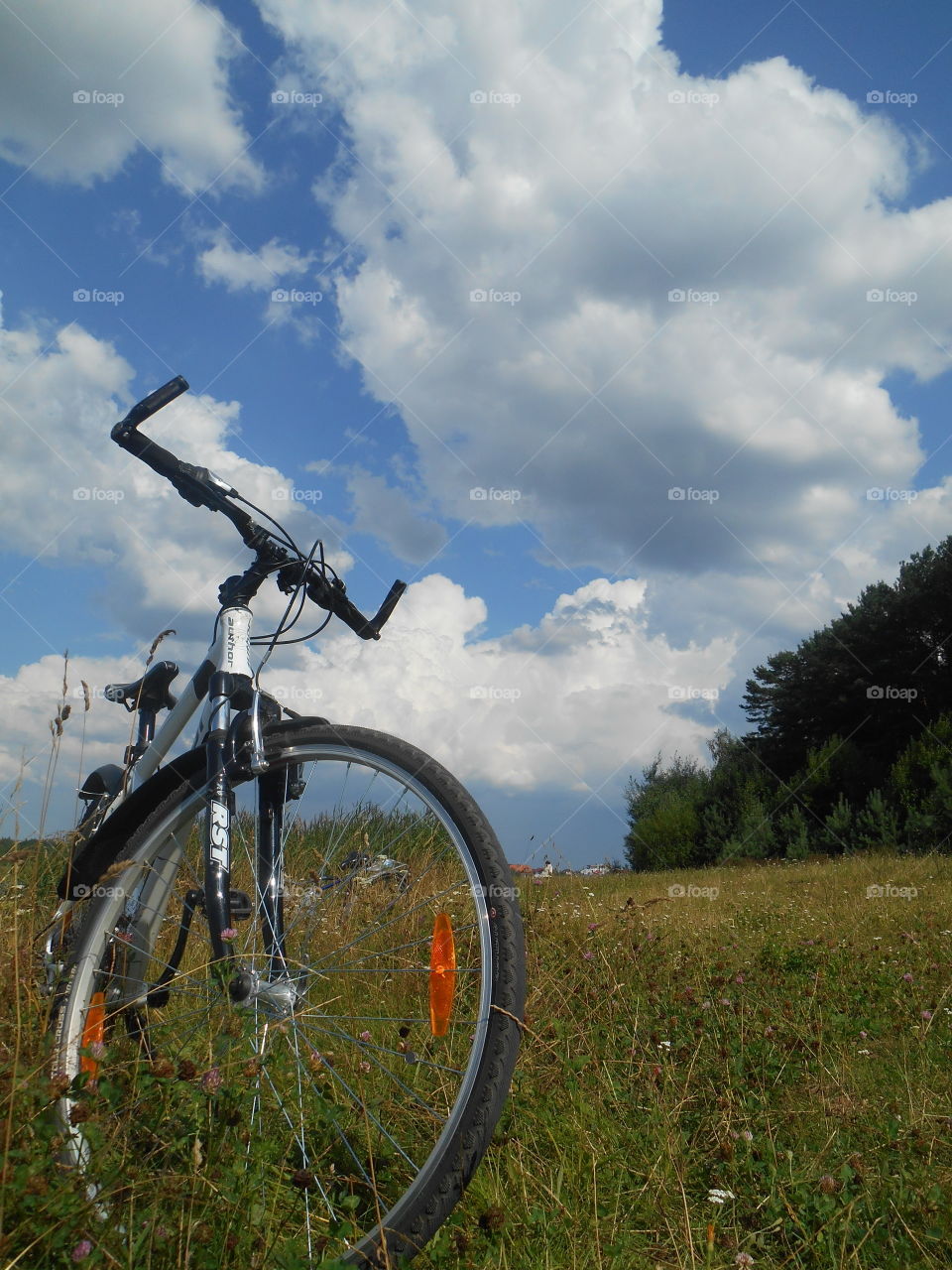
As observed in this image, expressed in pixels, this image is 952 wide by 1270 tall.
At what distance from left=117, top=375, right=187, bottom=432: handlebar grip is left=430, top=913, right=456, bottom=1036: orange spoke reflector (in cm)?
188

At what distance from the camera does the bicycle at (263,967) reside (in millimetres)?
1787

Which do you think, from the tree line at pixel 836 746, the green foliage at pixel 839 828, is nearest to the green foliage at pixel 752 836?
the tree line at pixel 836 746

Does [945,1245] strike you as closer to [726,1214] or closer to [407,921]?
[726,1214]

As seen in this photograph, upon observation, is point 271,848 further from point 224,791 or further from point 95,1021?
point 95,1021

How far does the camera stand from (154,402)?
2.87 meters

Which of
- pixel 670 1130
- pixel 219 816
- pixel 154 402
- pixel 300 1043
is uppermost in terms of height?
pixel 154 402

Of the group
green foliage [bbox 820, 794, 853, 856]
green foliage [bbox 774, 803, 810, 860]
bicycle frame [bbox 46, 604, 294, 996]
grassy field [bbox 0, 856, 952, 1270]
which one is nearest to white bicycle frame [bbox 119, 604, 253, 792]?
bicycle frame [bbox 46, 604, 294, 996]

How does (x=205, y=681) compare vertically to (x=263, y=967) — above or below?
above

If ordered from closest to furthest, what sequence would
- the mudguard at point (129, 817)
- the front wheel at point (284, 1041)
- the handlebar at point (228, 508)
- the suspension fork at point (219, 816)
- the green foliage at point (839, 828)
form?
the front wheel at point (284, 1041)
the suspension fork at point (219, 816)
the mudguard at point (129, 817)
the handlebar at point (228, 508)
the green foliage at point (839, 828)

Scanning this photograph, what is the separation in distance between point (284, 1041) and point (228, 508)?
59.7 inches

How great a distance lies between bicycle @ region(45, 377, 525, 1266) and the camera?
1787 millimetres

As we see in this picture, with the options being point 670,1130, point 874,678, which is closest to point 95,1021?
point 670,1130

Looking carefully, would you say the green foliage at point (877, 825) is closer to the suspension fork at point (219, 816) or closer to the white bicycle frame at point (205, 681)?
the white bicycle frame at point (205, 681)

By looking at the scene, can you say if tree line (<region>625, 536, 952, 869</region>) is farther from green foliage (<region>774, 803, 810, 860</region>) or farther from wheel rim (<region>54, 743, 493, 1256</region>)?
wheel rim (<region>54, 743, 493, 1256</region>)
